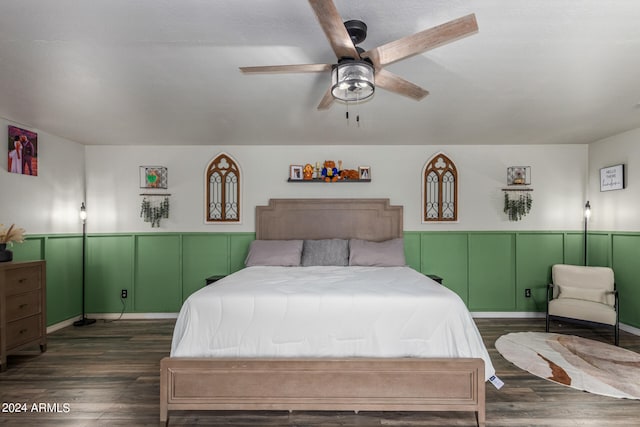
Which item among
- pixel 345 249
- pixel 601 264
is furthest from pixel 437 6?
pixel 601 264

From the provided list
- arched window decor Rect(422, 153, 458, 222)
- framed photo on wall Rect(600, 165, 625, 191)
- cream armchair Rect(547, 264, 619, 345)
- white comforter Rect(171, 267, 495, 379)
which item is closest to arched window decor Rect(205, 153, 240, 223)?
white comforter Rect(171, 267, 495, 379)

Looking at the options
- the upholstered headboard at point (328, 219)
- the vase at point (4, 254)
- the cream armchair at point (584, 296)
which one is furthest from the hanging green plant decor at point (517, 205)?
the vase at point (4, 254)

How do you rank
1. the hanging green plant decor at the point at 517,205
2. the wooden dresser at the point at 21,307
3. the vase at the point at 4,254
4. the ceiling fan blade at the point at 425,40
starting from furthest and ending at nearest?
the hanging green plant decor at the point at 517,205 < the vase at the point at 4,254 < the wooden dresser at the point at 21,307 < the ceiling fan blade at the point at 425,40

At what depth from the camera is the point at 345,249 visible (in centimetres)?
421

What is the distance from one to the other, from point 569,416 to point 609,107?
270cm

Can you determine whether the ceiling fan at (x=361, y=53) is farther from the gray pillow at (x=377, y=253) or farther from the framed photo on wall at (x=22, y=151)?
the framed photo on wall at (x=22, y=151)

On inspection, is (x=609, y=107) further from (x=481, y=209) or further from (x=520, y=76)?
(x=481, y=209)

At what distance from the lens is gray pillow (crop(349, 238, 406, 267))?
13.1 ft

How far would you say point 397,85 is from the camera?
2.06 metres

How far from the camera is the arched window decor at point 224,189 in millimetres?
4680

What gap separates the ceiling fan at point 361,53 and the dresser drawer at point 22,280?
118 inches

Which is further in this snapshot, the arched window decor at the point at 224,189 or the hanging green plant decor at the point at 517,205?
the arched window decor at the point at 224,189

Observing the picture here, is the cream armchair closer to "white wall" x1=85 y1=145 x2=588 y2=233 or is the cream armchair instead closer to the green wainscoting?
the green wainscoting

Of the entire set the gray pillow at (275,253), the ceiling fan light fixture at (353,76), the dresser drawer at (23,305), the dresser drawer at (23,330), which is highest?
the ceiling fan light fixture at (353,76)
